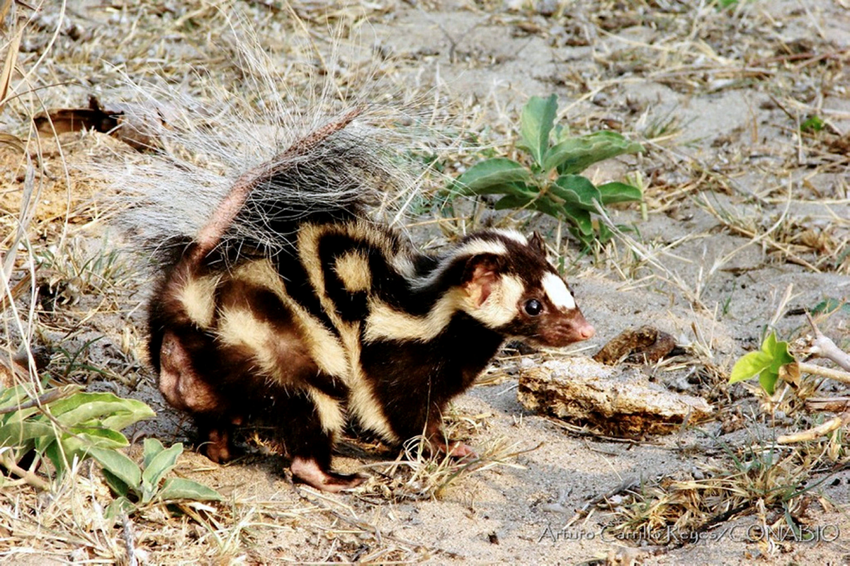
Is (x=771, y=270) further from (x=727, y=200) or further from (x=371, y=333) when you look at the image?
(x=371, y=333)

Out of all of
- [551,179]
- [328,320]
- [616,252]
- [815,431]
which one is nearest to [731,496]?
[815,431]

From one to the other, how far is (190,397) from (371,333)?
26.9 inches

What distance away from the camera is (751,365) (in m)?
3.22

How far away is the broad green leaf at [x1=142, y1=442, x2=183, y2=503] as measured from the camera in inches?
132

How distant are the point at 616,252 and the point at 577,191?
0.38m

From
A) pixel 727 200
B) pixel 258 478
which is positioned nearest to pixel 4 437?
pixel 258 478

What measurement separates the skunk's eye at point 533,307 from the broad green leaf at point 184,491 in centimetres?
137

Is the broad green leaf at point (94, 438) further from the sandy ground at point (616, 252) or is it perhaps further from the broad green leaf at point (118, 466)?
the sandy ground at point (616, 252)

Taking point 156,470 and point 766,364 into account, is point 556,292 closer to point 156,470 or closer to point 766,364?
point 766,364

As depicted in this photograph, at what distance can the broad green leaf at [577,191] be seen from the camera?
5.45m

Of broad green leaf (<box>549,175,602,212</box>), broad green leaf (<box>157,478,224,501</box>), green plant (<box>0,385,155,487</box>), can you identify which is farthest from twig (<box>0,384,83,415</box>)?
broad green leaf (<box>549,175,602,212</box>)

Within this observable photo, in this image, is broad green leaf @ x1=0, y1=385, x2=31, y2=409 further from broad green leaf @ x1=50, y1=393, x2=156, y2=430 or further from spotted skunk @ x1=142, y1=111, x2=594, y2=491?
spotted skunk @ x1=142, y1=111, x2=594, y2=491

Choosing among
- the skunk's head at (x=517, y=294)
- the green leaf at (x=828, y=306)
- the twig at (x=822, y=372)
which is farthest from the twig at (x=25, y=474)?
the green leaf at (x=828, y=306)

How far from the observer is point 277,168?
12.4 ft
